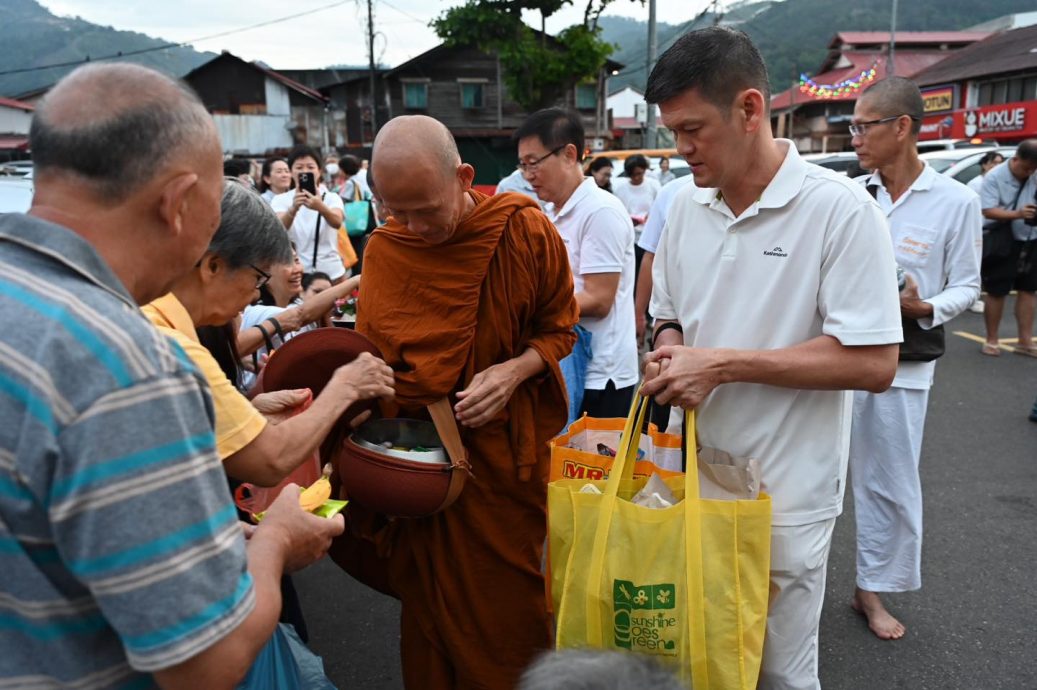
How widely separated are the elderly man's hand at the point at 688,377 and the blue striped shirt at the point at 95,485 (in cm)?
104

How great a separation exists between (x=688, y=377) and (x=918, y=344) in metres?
1.53

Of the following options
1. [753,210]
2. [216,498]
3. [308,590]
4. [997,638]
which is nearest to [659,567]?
[753,210]

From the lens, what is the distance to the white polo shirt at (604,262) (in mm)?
3498

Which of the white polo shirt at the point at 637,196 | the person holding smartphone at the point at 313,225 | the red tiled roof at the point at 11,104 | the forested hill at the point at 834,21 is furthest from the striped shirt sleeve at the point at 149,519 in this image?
the forested hill at the point at 834,21

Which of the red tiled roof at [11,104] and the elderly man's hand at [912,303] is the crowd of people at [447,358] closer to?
the elderly man's hand at [912,303]

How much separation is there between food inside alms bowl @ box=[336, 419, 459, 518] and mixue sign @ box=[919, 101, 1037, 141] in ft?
85.9

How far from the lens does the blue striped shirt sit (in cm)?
85

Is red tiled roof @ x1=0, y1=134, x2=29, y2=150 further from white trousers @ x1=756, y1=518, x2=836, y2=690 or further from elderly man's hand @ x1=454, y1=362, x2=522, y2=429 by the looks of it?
white trousers @ x1=756, y1=518, x2=836, y2=690

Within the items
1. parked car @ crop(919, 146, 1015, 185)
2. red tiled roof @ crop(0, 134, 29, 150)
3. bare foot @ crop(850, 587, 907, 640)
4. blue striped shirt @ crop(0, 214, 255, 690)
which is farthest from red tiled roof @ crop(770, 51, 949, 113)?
blue striped shirt @ crop(0, 214, 255, 690)

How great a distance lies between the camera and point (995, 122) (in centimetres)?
2633

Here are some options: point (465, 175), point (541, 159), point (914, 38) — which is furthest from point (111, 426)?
point (914, 38)

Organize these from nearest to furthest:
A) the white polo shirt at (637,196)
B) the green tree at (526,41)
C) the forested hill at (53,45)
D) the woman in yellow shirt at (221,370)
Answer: the woman in yellow shirt at (221,370)
the white polo shirt at (637,196)
the green tree at (526,41)
the forested hill at (53,45)

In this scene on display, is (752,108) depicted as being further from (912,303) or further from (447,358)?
(912,303)

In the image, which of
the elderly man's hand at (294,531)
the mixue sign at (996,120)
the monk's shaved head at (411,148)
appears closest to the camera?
the elderly man's hand at (294,531)
